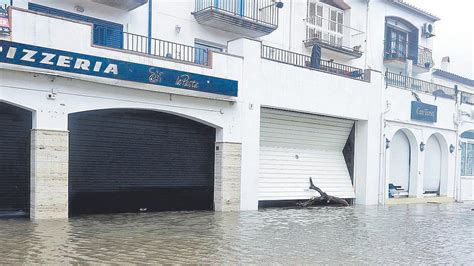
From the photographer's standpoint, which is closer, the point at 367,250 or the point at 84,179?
the point at 367,250

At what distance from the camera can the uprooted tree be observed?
58.1 ft

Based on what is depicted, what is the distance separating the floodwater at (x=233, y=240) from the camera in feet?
25.4

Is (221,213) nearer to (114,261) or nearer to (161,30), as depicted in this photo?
(161,30)

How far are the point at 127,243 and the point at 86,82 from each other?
16.3ft

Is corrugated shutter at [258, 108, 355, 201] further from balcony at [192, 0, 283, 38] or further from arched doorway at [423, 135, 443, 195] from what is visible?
arched doorway at [423, 135, 443, 195]

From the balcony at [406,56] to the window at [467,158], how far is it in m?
4.62

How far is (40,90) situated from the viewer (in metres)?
11.3

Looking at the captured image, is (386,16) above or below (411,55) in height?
above

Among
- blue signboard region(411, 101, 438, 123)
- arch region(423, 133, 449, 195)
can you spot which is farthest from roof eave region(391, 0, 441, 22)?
arch region(423, 133, 449, 195)

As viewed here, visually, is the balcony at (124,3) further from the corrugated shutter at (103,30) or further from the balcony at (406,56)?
the balcony at (406,56)

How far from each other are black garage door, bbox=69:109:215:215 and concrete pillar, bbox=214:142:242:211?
365mm

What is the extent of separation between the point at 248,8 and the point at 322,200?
761 centimetres

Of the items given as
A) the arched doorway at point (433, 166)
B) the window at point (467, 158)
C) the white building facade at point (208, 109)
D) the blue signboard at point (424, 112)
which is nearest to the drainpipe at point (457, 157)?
the white building facade at point (208, 109)

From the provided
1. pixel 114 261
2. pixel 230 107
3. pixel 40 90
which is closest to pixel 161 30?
pixel 230 107
